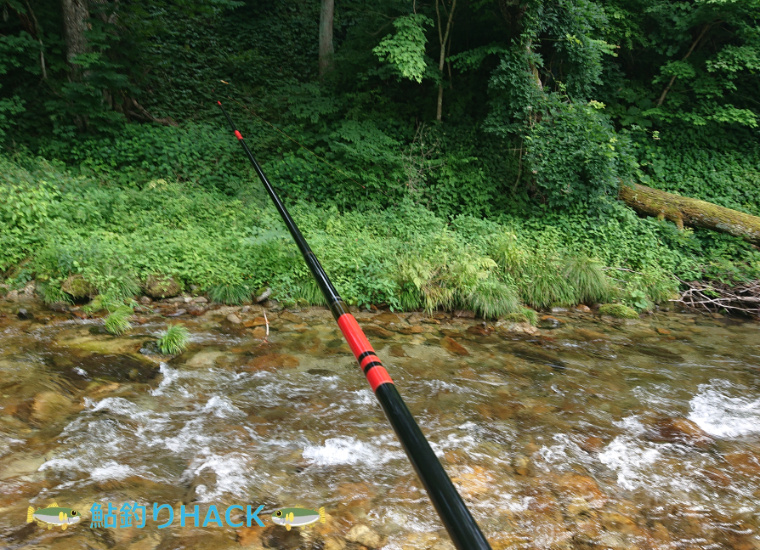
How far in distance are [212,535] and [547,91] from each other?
9326mm

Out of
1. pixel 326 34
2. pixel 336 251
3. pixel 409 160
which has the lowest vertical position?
pixel 336 251

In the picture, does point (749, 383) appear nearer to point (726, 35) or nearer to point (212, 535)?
point (212, 535)

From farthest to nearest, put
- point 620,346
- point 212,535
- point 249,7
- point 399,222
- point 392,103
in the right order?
point 249,7
point 392,103
point 399,222
point 620,346
point 212,535

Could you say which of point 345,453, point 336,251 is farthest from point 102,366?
point 336,251

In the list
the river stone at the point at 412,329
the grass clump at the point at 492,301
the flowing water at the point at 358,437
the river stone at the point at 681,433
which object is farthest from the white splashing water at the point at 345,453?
the grass clump at the point at 492,301

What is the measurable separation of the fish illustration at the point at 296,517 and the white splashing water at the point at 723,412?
3439 millimetres

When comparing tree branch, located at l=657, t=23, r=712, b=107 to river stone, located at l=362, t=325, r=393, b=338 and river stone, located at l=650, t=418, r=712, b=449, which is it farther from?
river stone, located at l=362, t=325, r=393, b=338

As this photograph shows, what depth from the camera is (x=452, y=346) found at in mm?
5285

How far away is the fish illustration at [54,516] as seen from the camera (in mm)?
2293

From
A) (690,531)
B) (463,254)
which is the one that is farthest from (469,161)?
(690,531)

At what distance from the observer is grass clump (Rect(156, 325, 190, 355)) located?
448cm

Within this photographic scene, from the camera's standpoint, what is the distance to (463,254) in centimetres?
673

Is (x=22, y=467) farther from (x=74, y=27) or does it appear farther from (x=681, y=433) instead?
(x=74, y=27)

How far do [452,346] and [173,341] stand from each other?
3.18 metres
